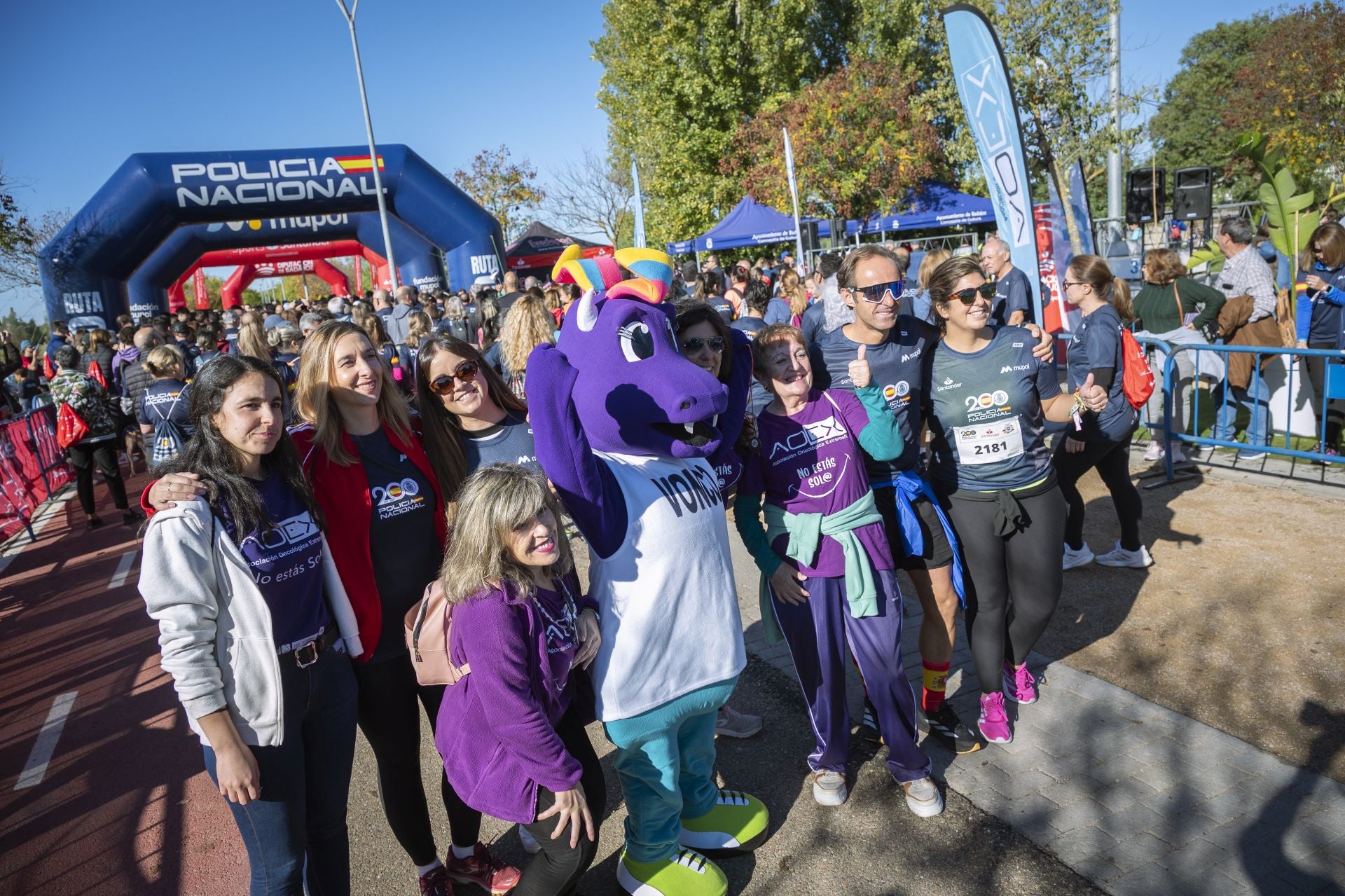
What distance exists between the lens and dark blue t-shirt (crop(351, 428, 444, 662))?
8.66 feet

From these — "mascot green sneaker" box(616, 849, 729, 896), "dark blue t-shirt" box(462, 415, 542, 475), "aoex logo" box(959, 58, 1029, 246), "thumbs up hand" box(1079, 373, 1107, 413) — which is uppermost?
"aoex logo" box(959, 58, 1029, 246)

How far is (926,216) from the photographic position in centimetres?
2436

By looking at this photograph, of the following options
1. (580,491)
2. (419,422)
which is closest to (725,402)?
(580,491)

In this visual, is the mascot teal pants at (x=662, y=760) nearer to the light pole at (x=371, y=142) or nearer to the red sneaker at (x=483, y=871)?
the red sneaker at (x=483, y=871)

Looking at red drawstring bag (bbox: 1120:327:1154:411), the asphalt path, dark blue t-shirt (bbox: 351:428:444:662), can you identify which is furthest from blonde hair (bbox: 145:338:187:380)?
red drawstring bag (bbox: 1120:327:1154:411)

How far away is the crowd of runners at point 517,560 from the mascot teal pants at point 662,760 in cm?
7

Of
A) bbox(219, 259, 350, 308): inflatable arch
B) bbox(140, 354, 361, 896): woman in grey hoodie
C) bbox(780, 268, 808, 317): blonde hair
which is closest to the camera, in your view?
bbox(140, 354, 361, 896): woman in grey hoodie

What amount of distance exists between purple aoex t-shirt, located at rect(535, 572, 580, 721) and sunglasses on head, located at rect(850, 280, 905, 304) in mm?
1686

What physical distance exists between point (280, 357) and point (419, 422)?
4887mm

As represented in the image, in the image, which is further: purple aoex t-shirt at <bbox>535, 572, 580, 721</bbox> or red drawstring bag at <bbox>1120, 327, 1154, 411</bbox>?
→ red drawstring bag at <bbox>1120, 327, 1154, 411</bbox>

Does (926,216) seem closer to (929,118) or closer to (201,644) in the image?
(929,118)

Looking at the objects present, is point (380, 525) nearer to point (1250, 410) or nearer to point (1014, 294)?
point (1014, 294)

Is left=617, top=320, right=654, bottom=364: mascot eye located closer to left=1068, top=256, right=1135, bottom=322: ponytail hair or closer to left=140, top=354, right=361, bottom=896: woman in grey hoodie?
left=140, top=354, right=361, bottom=896: woman in grey hoodie

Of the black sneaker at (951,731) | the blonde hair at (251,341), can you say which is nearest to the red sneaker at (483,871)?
the black sneaker at (951,731)
